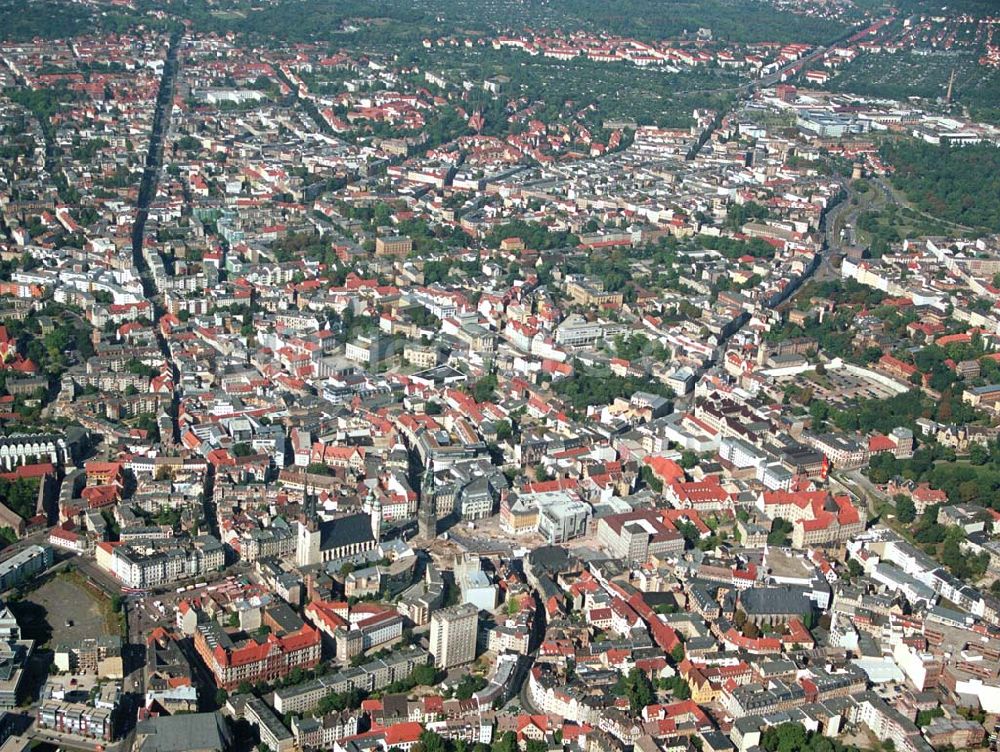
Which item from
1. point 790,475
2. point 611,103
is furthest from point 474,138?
point 790,475

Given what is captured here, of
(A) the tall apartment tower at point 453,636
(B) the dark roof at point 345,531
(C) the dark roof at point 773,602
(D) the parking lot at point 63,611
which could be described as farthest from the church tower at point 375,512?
(C) the dark roof at point 773,602

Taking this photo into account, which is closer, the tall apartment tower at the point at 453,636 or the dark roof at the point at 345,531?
the tall apartment tower at the point at 453,636

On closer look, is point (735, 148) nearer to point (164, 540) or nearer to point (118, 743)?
point (164, 540)

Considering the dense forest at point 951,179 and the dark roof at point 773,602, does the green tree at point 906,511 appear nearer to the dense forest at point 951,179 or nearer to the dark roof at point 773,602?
the dark roof at point 773,602

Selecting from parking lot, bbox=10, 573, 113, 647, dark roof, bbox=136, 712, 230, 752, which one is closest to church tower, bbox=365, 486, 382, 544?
parking lot, bbox=10, 573, 113, 647

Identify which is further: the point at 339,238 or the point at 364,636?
the point at 339,238

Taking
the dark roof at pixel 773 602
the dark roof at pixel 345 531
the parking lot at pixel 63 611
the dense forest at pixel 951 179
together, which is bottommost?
the parking lot at pixel 63 611
